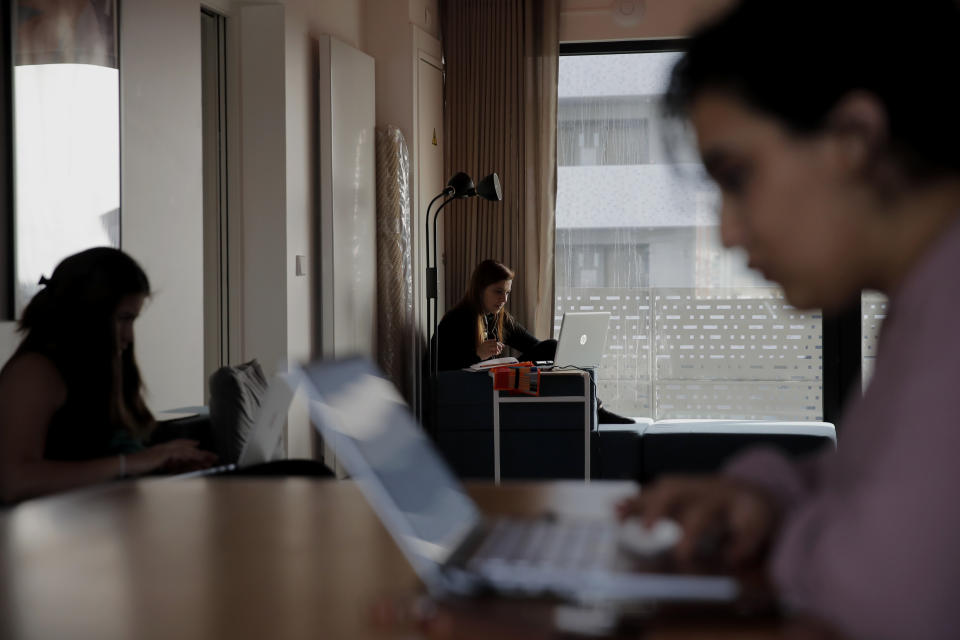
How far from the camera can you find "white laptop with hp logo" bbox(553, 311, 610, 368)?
17.2 feet

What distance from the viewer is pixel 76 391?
2295 mm

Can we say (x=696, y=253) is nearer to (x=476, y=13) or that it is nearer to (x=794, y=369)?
(x=794, y=369)

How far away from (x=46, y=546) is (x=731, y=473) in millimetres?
693

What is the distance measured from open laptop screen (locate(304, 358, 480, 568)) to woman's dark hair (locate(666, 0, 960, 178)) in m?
0.43

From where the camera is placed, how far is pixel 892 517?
59 cm

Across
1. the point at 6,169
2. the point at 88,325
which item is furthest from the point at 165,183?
the point at 88,325

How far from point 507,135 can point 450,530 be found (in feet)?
19.3

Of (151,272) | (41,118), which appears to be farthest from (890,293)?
(151,272)

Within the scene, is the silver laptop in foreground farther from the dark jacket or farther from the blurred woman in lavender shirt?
the dark jacket

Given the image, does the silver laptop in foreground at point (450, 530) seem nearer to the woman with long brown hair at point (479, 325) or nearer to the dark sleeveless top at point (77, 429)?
the dark sleeveless top at point (77, 429)

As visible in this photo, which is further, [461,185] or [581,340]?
[461,185]

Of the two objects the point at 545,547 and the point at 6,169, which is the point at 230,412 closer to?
the point at 6,169

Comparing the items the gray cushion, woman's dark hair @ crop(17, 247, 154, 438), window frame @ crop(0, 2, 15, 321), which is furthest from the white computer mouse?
window frame @ crop(0, 2, 15, 321)

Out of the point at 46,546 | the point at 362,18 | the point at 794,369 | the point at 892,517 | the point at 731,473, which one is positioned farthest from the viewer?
the point at 794,369
